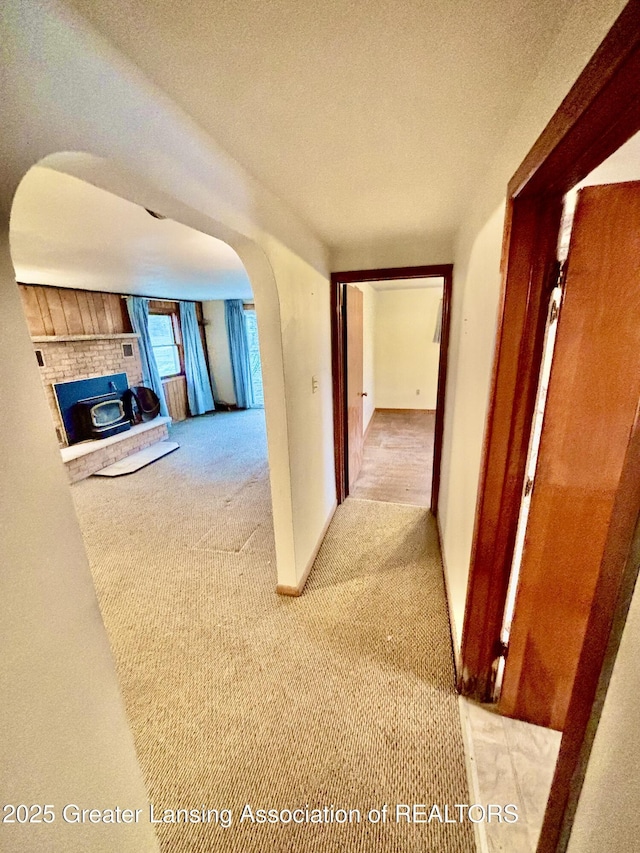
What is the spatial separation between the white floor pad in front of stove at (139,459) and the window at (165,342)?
5.60ft

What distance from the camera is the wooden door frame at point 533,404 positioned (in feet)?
1.61

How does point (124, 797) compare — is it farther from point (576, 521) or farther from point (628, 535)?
point (576, 521)

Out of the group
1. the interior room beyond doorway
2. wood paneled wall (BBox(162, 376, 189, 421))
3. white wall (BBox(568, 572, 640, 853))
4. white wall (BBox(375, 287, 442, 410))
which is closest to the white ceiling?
wood paneled wall (BBox(162, 376, 189, 421))

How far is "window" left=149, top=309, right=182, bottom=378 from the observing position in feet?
18.6

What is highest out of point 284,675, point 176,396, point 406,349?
point 406,349

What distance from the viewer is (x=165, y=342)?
19.4 ft

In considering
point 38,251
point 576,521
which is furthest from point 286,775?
point 38,251

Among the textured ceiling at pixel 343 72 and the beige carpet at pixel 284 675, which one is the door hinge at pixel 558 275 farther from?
the beige carpet at pixel 284 675

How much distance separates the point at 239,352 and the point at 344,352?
4.21 metres

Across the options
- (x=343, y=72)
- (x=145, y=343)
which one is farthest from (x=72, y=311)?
(x=343, y=72)

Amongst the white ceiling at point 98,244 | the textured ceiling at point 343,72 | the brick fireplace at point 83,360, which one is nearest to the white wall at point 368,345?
the white ceiling at point 98,244

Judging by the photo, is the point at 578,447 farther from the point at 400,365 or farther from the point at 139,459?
the point at 400,365

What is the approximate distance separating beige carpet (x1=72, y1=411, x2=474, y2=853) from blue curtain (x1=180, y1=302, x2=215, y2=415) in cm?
384

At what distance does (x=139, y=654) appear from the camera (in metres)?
1.67
